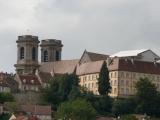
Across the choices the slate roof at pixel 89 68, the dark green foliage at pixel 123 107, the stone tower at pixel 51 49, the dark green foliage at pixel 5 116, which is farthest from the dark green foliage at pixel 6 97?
the stone tower at pixel 51 49

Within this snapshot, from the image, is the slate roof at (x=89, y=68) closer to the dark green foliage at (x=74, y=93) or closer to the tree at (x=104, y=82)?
the tree at (x=104, y=82)

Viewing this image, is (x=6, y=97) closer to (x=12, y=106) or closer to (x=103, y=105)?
(x=12, y=106)

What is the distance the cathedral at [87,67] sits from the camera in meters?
138

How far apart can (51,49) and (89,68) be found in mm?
18576

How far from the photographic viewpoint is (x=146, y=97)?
131000 mm

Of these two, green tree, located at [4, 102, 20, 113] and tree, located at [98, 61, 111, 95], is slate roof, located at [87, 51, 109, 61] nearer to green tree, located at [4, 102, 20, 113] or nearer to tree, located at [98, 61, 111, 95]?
tree, located at [98, 61, 111, 95]

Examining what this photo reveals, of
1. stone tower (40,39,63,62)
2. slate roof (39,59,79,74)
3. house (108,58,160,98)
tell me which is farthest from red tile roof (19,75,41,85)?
stone tower (40,39,63,62)

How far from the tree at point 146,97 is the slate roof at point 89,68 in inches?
360

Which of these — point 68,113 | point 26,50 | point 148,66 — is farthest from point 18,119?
point 26,50

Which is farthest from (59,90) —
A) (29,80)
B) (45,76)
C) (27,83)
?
(45,76)

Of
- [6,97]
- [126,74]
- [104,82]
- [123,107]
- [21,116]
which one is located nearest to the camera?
[21,116]

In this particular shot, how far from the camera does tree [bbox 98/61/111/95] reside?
13225 centimetres

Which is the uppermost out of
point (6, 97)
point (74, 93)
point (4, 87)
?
point (4, 87)

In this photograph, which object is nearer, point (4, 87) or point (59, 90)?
A: point (59, 90)
